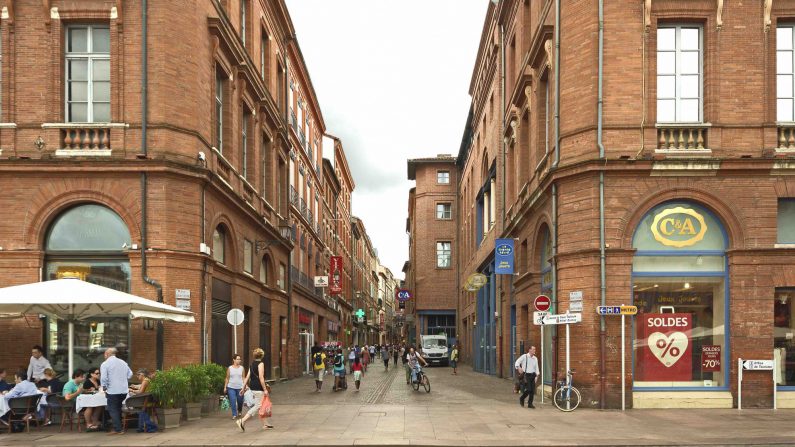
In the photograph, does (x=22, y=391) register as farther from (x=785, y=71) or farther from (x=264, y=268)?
(x=785, y=71)

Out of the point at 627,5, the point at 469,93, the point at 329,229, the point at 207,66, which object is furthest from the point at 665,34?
the point at 329,229

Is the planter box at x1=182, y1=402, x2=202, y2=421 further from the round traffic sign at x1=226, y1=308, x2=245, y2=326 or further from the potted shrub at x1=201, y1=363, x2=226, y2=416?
the round traffic sign at x1=226, y1=308, x2=245, y2=326

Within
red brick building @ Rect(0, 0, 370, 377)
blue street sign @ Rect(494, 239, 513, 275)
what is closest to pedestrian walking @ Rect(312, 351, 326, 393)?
red brick building @ Rect(0, 0, 370, 377)

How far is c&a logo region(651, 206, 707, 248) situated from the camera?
1848cm

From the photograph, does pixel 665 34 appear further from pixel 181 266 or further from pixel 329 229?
pixel 329 229

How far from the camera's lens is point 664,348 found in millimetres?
18312

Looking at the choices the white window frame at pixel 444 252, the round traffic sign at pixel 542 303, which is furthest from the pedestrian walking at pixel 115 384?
the white window frame at pixel 444 252

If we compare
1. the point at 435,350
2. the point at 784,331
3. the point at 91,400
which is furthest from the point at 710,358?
the point at 435,350

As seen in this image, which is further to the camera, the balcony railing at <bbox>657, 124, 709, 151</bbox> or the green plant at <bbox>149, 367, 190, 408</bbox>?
the balcony railing at <bbox>657, 124, 709, 151</bbox>

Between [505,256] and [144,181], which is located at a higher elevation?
→ [144,181]

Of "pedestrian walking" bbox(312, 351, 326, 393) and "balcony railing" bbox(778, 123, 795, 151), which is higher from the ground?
"balcony railing" bbox(778, 123, 795, 151)

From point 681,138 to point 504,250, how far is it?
8328mm

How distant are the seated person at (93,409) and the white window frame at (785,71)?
16.8 m

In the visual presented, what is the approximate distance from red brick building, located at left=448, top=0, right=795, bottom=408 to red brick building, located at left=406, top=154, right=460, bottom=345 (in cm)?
4563
